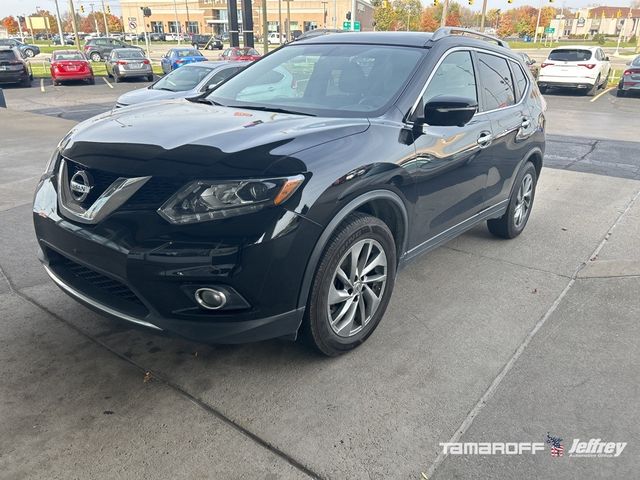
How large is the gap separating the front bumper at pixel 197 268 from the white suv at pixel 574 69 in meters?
20.1

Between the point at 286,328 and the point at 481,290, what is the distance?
201 cm

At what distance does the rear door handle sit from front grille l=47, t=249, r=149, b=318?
269 cm

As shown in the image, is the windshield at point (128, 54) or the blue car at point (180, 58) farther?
the blue car at point (180, 58)

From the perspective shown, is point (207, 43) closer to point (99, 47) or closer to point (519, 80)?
point (99, 47)

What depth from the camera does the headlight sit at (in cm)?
240

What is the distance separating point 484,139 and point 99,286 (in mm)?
2878

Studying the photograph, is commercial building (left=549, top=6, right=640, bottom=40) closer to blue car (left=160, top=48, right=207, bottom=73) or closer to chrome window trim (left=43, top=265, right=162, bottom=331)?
blue car (left=160, top=48, right=207, bottom=73)

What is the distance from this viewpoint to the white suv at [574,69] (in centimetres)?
1928

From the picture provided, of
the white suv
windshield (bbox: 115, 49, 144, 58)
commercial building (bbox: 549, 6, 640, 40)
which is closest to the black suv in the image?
the white suv

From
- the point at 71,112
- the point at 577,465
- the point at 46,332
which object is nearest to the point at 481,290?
the point at 577,465

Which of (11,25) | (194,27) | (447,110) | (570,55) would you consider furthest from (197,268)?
(11,25)

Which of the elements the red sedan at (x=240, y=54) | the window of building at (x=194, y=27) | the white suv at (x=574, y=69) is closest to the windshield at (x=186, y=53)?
the red sedan at (x=240, y=54)

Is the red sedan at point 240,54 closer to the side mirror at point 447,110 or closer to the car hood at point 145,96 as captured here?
the car hood at point 145,96

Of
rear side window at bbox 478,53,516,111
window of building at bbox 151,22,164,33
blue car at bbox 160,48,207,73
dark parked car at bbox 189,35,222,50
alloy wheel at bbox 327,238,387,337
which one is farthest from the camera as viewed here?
window of building at bbox 151,22,164,33
